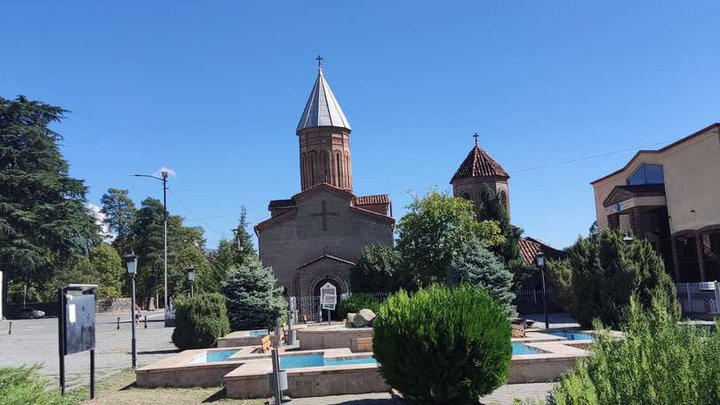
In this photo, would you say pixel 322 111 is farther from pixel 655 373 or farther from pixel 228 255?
pixel 655 373

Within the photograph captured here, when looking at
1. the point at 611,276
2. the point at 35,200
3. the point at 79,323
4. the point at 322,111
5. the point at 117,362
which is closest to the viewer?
the point at 79,323

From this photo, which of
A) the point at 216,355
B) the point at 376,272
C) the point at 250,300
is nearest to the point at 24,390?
the point at 216,355

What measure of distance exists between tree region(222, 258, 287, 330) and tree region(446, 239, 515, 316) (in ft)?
26.2

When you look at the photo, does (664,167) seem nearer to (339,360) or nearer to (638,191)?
(638,191)

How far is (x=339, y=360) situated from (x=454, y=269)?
46.1 feet

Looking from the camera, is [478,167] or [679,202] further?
[478,167]

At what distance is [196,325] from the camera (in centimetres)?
1875

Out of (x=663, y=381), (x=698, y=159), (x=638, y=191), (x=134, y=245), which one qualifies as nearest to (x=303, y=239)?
(x=638, y=191)

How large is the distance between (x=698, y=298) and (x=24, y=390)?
27.5m

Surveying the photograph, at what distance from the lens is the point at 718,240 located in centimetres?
2856

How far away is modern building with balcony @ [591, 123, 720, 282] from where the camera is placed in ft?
90.7

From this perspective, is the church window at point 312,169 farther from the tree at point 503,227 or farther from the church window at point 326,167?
the tree at point 503,227

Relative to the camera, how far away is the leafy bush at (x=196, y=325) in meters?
18.8

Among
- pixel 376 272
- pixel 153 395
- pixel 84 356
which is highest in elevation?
pixel 376 272
